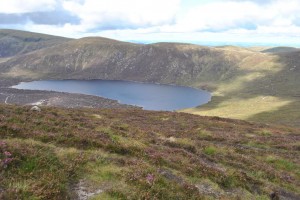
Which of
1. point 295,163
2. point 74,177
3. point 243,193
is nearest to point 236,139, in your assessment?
point 295,163

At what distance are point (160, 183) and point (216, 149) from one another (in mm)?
14181

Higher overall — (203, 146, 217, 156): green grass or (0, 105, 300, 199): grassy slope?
(0, 105, 300, 199): grassy slope

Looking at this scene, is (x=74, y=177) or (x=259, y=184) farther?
(x=259, y=184)

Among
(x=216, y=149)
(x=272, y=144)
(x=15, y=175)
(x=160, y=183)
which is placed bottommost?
(x=272, y=144)

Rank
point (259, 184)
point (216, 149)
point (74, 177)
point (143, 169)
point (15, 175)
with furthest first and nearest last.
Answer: point (216, 149)
point (259, 184)
point (143, 169)
point (74, 177)
point (15, 175)

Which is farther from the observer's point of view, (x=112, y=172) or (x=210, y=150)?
(x=210, y=150)

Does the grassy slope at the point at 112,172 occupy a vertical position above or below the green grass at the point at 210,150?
above

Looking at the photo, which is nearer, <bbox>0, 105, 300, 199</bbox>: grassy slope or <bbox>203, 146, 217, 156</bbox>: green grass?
<bbox>0, 105, 300, 199</bbox>: grassy slope

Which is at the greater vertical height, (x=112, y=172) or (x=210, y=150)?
(x=112, y=172)

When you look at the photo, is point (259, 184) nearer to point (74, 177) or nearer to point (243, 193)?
point (243, 193)

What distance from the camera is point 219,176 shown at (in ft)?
55.2

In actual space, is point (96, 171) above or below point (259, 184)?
above

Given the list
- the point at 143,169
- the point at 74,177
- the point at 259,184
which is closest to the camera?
the point at 74,177

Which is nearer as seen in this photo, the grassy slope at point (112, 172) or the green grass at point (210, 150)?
the grassy slope at point (112, 172)
